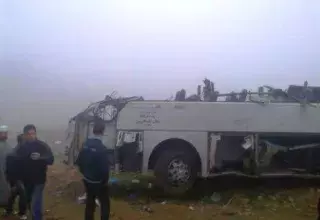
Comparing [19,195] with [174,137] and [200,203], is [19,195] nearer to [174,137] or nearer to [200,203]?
[174,137]

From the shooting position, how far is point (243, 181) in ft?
34.2

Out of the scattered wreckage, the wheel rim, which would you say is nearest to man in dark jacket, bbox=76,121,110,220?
the scattered wreckage

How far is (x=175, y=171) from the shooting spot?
8.80 m

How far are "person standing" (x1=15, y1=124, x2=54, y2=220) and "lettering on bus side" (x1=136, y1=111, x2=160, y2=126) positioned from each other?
281 cm

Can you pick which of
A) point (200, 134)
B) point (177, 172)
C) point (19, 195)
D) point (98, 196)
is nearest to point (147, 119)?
point (200, 134)

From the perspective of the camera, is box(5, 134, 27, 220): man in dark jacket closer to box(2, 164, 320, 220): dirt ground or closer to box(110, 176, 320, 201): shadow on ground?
box(2, 164, 320, 220): dirt ground

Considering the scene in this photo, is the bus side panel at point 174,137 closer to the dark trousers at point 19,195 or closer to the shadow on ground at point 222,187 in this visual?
the shadow on ground at point 222,187

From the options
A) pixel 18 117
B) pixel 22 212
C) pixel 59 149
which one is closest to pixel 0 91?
pixel 18 117

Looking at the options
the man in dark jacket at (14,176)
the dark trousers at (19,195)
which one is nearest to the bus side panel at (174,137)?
the dark trousers at (19,195)

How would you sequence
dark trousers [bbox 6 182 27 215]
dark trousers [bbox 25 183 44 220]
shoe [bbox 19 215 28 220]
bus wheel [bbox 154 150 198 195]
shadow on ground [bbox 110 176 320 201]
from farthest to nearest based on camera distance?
shadow on ground [bbox 110 176 320 201]
bus wheel [bbox 154 150 198 195]
shoe [bbox 19 215 28 220]
dark trousers [bbox 6 182 27 215]
dark trousers [bbox 25 183 44 220]

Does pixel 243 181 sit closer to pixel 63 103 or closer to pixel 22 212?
pixel 22 212

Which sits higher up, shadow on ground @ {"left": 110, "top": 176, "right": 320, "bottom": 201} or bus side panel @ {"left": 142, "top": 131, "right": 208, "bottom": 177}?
bus side panel @ {"left": 142, "top": 131, "right": 208, "bottom": 177}

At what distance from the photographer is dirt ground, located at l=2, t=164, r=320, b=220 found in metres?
7.77

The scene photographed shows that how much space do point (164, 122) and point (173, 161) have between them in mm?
786
